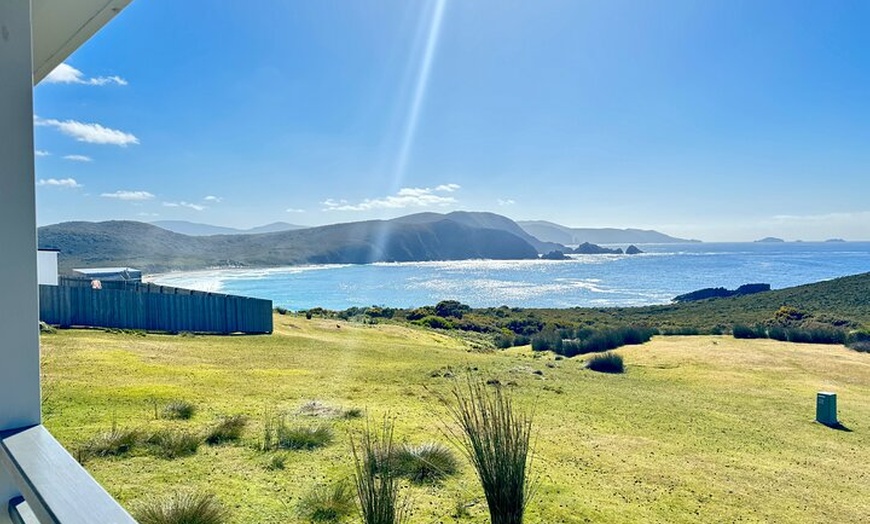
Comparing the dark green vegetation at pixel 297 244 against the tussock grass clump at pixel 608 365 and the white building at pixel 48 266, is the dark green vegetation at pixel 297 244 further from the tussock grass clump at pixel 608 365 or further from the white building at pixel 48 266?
the tussock grass clump at pixel 608 365

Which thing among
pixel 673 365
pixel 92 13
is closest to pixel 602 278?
pixel 673 365

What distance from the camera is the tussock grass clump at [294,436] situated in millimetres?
4531

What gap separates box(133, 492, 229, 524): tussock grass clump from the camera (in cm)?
279

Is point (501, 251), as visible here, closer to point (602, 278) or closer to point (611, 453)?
point (602, 278)

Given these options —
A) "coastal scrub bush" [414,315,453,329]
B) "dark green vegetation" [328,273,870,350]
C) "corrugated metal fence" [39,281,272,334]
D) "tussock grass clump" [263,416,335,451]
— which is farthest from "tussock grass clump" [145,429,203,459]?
"coastal scrub bush" [414,315,453,329]

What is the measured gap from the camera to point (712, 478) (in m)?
4.87

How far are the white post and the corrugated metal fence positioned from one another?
13.4 m

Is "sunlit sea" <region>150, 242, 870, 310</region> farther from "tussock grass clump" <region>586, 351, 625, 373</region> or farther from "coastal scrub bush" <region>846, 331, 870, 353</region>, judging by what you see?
"tussock grass clump" <region>586, 351, 625, 373</region>

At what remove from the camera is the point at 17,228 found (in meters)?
1.13

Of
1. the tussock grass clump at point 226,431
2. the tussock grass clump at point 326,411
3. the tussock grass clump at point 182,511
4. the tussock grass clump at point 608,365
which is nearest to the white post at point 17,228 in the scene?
the tussock grass clump at point 182,511

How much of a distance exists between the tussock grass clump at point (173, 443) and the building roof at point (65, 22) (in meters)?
3.26

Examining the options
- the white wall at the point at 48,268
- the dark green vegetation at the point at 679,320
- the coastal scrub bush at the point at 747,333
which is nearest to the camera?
the white wall at the point at 48,268

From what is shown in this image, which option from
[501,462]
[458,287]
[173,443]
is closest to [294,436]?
[173,443]

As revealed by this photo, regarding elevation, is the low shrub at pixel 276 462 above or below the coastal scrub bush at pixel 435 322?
above
